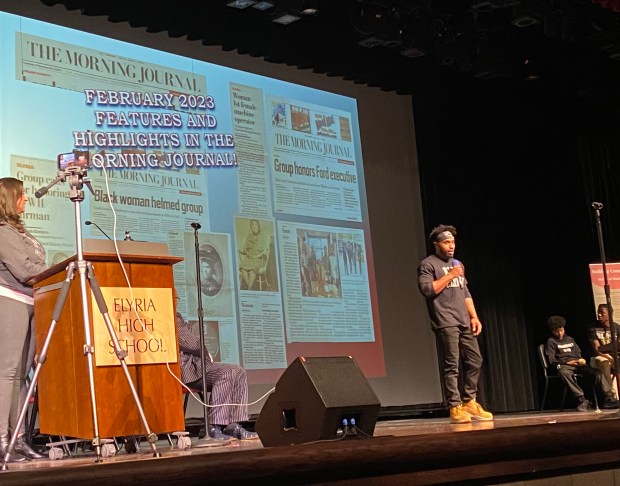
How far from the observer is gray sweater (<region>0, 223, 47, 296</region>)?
3637 mm

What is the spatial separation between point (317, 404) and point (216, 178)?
4.01 meters

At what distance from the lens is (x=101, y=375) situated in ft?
10.3

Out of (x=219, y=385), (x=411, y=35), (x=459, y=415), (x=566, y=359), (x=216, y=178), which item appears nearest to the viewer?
(x=219, y=385)

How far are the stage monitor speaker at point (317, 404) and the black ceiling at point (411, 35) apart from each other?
3.94 m

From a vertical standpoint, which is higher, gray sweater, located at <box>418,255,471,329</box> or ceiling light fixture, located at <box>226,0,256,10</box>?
ceiling light fixture, located at <box>226,0,256,10</box>

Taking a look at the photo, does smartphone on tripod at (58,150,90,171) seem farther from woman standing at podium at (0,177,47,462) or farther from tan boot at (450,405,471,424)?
tan boot at (450,405,471,424)

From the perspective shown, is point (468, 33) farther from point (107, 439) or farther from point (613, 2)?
point (107, 439)

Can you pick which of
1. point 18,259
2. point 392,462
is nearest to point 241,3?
point 18,259

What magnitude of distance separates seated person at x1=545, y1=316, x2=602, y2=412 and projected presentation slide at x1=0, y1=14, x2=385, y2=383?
2017mm

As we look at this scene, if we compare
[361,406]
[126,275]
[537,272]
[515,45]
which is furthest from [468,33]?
[361,406]

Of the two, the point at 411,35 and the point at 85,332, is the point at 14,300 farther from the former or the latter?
the point at 411,35

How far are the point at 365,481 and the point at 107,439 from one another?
176cm

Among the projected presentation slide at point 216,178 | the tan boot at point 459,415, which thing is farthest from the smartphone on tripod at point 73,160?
the tan boot at point 459,415

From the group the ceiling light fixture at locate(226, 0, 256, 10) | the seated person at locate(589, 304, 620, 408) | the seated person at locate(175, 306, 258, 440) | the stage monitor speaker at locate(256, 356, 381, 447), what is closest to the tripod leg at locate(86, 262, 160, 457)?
the stage monitor speaker at locate(256, 356, 381, 447)
